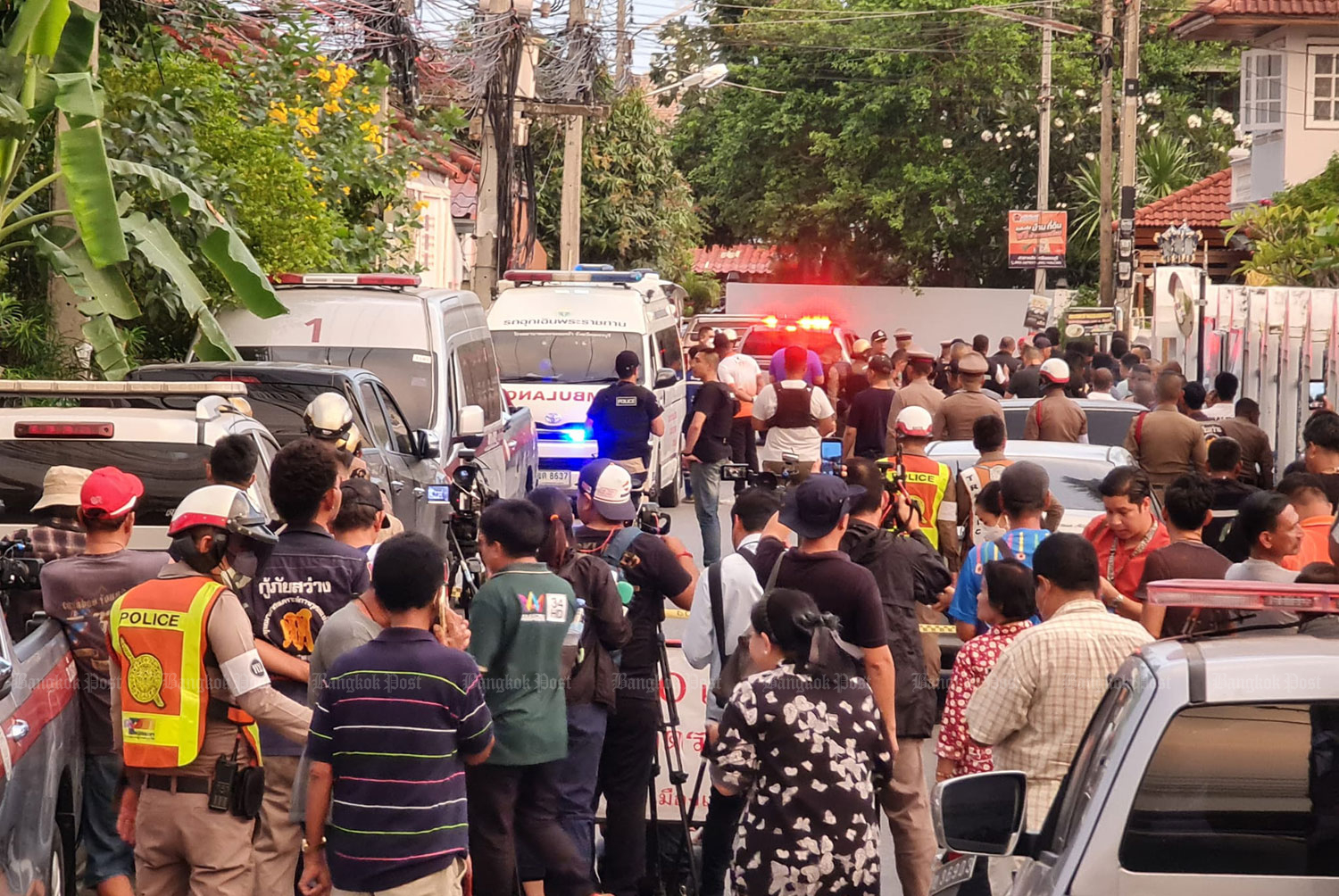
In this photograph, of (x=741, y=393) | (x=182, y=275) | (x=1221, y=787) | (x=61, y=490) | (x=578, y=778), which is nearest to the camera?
(x=1221, y=787)

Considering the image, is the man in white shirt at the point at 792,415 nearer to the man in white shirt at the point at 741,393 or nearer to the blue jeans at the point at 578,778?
the man in white shirt at the point at 741,393

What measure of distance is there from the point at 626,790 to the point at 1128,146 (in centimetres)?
2675

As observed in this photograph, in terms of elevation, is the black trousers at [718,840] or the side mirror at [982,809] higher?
the side mirror at [982,809]

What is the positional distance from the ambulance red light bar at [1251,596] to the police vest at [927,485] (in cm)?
577

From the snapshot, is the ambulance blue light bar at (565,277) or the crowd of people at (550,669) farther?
the ambulance blue light bar at (565,277)

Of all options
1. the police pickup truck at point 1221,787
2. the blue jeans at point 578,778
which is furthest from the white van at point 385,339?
the police pickup truck at point 1221,787

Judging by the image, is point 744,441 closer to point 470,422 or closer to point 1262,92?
point 470,422

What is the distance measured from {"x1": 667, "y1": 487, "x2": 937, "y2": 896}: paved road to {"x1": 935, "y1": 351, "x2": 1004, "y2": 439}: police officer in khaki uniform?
2059 millimetres

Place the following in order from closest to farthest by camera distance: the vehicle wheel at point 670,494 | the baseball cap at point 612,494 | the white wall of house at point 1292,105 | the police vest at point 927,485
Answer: the baseball cap at point 612,494
the police vest at point 927,485
the vehicle wheel at point 670,494
the white wall of house at point 1292,105

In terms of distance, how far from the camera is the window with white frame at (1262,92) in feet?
115

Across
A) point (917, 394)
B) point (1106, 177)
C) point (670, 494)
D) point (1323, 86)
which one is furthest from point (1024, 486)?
point (1323, 86)

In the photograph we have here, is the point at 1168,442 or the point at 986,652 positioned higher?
the point at 1168,442

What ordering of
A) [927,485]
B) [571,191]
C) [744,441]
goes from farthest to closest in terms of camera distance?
[571,191]
[744,441]
[927,485]

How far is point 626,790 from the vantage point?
6816 mm
